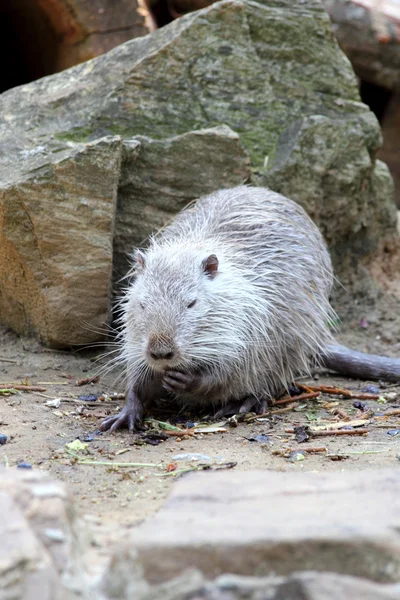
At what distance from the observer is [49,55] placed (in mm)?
8125

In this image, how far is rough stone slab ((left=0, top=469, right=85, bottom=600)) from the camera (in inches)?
76.9

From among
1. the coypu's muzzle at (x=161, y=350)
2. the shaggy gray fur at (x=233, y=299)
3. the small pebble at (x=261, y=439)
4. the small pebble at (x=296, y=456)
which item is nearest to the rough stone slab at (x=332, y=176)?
the shaggy gray fur at (x=233, y=299)

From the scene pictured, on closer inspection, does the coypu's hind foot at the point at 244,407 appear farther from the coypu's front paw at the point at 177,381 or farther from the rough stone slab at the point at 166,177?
the rough stone slab at the point at 166,177

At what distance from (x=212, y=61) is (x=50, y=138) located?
1.45m

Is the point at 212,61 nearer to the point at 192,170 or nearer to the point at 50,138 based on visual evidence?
the point at 192,170

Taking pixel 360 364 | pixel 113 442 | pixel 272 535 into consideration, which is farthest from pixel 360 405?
pixel 272 535

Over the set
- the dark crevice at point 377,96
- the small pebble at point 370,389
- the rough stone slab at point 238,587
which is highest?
the dark crevice at point 377,96

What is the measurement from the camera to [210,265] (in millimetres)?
4660

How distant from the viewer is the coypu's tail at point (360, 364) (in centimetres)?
544

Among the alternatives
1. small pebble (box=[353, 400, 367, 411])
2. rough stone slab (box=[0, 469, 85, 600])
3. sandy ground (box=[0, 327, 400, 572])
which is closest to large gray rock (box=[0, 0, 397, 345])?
sandy ground (box=[0, 327, 400, 572])

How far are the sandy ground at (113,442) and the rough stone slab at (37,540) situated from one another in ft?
0.83

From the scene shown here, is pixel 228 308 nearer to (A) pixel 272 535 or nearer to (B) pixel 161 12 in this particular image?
(A) pixel 272 535

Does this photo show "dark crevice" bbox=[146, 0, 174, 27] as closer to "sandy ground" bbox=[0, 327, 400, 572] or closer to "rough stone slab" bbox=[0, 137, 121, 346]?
"rough stone slab" bbox=[0, 137, 121, 346]

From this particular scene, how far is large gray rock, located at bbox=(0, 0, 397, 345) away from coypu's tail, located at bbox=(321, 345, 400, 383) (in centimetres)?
134
